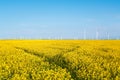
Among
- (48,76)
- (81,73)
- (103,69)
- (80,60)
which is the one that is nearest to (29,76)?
(48,76)

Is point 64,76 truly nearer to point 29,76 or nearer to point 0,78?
point 29,76

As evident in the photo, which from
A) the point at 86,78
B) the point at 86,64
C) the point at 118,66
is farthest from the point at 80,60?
the point at 86,78

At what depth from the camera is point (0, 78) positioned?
17.3m

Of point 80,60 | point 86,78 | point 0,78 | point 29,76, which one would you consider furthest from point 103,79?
point 80,60

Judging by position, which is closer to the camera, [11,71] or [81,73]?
[81,73]

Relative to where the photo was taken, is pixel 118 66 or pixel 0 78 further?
pixel 118 66

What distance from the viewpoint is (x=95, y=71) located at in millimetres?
17438

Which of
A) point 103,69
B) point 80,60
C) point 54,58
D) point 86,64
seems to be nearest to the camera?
point 103,69

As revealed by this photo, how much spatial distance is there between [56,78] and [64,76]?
99 centimetres

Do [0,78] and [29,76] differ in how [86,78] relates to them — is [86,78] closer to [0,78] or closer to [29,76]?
[29,76]

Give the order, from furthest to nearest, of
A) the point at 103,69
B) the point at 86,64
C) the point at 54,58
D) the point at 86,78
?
the point at 54,58 < the point at 86,64 < the point at 103,69 < the point at 86,78

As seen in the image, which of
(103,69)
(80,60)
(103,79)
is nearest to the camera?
(103,79)

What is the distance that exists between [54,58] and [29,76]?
10843 mm

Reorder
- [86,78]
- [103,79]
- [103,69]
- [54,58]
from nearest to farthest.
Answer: [103,79], [86,78], [103,69], [54,58]
